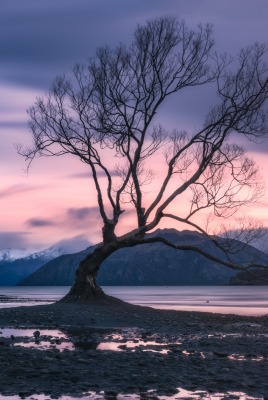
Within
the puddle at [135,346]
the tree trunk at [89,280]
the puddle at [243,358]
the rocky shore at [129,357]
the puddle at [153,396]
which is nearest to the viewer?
the puddle at [153,396]

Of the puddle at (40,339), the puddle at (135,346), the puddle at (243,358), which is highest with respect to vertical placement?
the puddle at (40,339)

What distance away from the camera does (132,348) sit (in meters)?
19.6

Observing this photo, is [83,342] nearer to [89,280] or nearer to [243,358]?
[243,358]

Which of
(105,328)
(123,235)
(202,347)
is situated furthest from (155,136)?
(202,347)

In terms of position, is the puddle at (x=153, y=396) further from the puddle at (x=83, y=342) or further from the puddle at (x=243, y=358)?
the puddle at (x=83, y=342)

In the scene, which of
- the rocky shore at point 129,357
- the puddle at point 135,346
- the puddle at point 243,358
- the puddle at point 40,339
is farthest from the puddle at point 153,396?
the puddle at point 40,339

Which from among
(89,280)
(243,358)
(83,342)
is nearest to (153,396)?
(243,358)

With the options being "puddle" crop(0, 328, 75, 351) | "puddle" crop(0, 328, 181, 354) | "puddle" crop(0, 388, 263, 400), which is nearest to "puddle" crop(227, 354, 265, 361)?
"puddle" crop(0, 328, 181, 354)

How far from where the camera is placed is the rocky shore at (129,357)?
13.1 metres

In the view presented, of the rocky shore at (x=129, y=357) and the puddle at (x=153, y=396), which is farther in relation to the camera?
the rocky shore at (x=129, y=357)

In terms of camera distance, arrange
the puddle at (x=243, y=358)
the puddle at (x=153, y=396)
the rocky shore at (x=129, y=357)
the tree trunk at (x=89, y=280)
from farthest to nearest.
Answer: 1. the tree trunk at (x=89, y=280)
2. the puddle at (x=243, y=358)
3. the rocky shore at (x=129, y=357)
4. the puddle at (x=153, y=396)

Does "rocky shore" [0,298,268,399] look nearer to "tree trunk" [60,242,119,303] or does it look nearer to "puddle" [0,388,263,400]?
"puddle" [0,388,263,400]

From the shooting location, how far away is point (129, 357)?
1728 centimetres

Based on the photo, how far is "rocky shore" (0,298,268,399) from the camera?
1312cm
